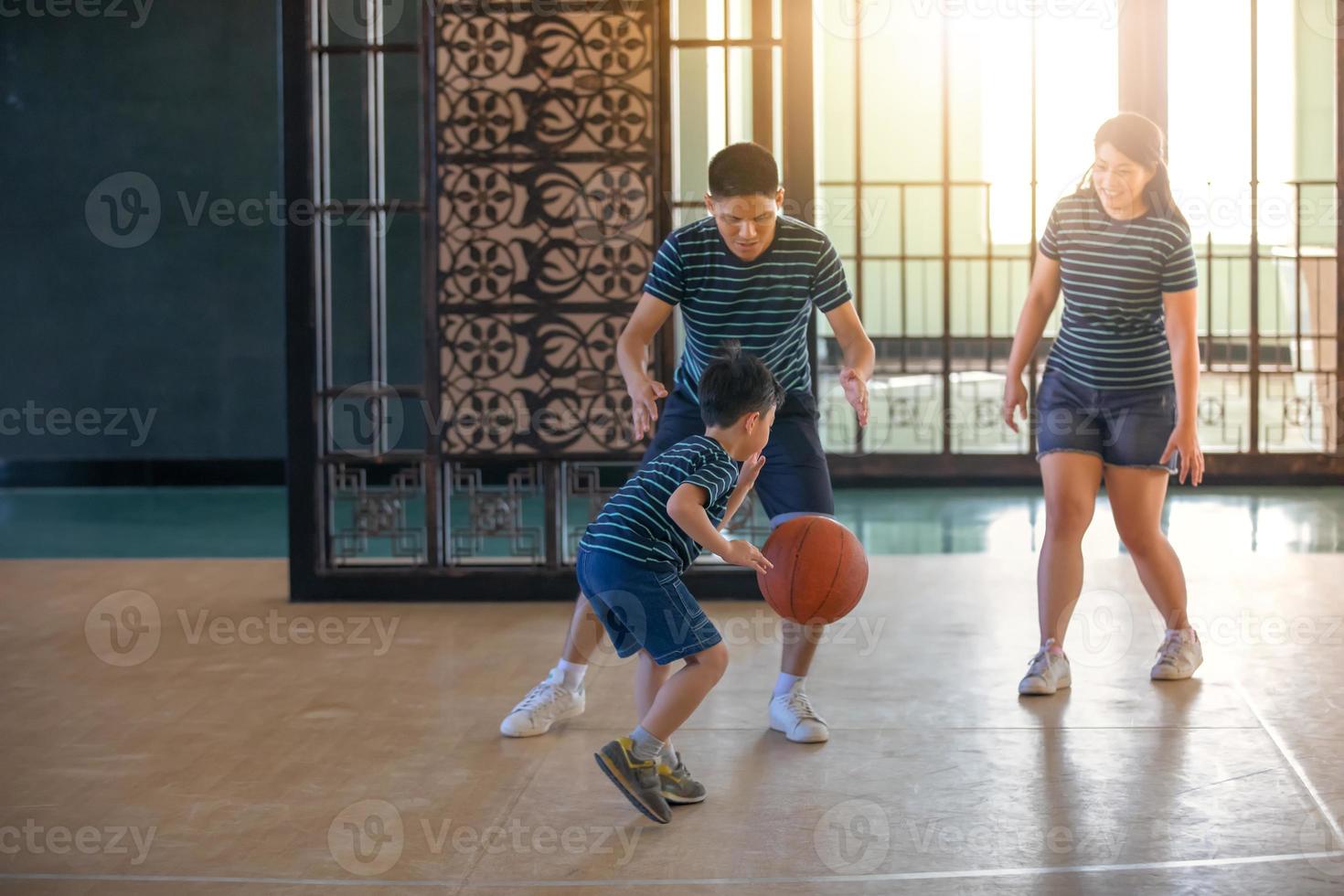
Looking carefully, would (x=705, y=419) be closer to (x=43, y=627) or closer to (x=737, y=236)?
(x=737, y=236)

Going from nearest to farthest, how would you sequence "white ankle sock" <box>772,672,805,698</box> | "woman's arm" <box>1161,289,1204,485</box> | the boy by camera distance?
the boy, "white ankle sock" <box>772,672,805,698</box>, "woman's arm" <box>1161,289,1204,485</box>

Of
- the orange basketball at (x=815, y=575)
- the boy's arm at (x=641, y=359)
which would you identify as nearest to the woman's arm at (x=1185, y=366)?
the orange basketball at (x=815, y=575)

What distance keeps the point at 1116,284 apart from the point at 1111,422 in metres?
0.33

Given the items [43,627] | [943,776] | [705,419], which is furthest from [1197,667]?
[43,627]

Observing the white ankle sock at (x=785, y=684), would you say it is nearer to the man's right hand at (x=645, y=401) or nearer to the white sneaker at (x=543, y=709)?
the white sneaker at (x=543, y=709)

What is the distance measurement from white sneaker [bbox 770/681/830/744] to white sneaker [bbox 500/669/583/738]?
1.50ft

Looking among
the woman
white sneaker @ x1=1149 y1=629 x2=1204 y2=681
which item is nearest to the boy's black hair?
the woman

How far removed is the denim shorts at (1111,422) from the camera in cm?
354

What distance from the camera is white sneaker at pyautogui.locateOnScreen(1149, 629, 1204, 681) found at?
369 centimetres

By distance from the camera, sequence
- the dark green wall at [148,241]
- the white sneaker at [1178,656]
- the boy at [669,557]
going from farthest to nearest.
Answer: the dark green wall at [148,241]
the white sneaker at [1178,656]
the boy at [669,557]

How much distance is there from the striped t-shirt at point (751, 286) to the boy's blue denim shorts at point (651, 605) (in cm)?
66

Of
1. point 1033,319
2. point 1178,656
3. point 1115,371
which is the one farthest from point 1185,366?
point 1178,656

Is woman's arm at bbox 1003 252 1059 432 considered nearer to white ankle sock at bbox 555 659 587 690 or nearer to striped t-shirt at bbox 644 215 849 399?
striped t-shirt at bbox 644 215 849 399

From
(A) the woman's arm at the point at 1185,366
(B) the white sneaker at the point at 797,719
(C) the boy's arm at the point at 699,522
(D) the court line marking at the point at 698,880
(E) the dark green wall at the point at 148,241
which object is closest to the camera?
(D) the court line marking at the point at 698,880
